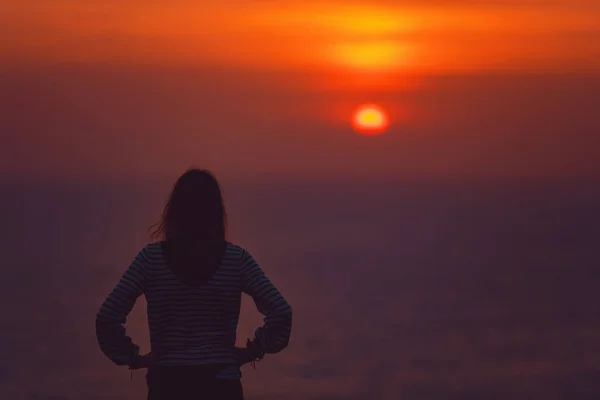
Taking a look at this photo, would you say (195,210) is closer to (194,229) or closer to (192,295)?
(194,229)

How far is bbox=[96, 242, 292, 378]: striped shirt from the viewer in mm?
4160

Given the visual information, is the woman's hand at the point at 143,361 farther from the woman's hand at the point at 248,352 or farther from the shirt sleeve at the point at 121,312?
the woman's hand at the point at 248,352

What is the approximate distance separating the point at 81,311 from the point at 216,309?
55.0 m

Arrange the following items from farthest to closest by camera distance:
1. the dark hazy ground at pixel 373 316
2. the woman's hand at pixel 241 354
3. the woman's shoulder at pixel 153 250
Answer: the dark hazy ground at pixel 373 316, the woman's hand at pixel 241 354, the woman's shoulder at pixel 153 250

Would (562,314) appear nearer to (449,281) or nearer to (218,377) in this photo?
(449,281)

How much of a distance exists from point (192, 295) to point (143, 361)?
0.94 feet

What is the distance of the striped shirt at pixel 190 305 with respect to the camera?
13.6 feet

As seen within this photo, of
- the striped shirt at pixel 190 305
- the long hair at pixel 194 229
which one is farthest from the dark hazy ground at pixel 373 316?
the long hair at pixel 194 229

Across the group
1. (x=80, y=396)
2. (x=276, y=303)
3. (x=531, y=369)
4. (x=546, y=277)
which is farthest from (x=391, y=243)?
(x=276, y=303)

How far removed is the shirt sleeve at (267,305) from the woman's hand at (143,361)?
0.35m

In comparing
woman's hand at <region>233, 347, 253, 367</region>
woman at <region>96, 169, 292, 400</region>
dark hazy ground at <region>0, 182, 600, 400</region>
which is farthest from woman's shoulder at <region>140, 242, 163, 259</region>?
dark hazy ground at <region>0, 182, 600, 400</region>

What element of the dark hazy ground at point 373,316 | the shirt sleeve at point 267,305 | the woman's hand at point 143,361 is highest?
the dark hazy ground at point 373,316

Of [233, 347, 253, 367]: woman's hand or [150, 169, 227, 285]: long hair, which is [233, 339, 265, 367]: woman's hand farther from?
[150, 169, 227, 285]: long hair

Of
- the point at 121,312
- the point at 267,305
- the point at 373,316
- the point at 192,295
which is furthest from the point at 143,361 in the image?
the point at 373,316
